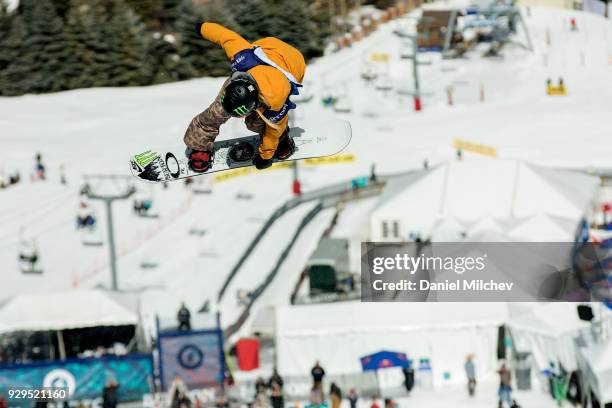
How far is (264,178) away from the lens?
52.2 metres

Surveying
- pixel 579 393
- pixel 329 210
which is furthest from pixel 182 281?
pixel 579 393

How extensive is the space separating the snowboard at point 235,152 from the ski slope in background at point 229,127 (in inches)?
945

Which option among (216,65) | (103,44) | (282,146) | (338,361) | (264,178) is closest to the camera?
(282,146)

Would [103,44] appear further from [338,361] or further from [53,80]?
[338,361]

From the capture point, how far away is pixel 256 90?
42.8ft

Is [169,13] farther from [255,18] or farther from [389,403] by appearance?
[389,403]

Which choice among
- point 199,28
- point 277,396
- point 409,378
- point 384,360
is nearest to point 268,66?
point 199,28

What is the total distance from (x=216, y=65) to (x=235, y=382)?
95.8 ft

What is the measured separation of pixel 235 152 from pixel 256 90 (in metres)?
1.61

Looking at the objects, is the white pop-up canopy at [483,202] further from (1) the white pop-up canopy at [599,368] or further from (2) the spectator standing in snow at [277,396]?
(2) the spectator standing in snow at [277,396]

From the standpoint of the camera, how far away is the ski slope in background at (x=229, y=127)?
144 ft

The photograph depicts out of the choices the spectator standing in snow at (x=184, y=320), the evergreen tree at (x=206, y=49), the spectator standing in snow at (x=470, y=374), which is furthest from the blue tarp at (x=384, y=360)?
the evergreen tree at (x=206, y=49)

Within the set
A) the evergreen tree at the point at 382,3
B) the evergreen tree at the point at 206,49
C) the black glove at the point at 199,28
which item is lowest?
the black glove at the point at 199,28

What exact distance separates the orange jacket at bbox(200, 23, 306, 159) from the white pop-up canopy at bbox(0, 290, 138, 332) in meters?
19.4
